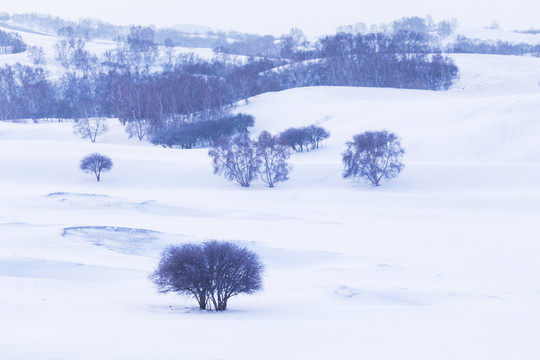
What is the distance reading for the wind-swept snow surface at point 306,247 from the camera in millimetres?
13789

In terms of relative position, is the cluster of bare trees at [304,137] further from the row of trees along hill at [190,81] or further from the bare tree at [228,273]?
the bare tree at [228,273]

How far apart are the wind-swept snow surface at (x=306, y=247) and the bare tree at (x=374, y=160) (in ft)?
2.82

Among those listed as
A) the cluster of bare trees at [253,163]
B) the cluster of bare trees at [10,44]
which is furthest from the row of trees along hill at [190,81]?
the cluster of bare trees at [10,44]

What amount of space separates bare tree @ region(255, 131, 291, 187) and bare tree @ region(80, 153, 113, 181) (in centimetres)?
1100

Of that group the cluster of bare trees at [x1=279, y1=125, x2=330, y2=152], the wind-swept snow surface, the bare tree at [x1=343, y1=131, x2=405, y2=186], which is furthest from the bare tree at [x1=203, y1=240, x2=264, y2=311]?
the cluster of bare trees at [x1=279, y1=125, x2=330, y2=152]

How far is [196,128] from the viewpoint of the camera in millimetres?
68625

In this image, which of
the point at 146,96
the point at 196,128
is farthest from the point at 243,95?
the point at 196,128

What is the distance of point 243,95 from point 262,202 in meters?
53.1

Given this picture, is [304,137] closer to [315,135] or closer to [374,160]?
[315,135]

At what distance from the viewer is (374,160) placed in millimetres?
46250

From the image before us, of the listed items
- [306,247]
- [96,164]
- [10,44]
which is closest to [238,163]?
[96,164]

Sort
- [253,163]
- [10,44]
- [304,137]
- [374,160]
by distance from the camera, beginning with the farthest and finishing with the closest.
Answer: [10,44] < [304,137] < [253,163] < [374,160]

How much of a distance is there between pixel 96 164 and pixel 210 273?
32747 millimetres

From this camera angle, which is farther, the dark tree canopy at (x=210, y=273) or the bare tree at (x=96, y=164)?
the bare tree at (x=96, y=164)
